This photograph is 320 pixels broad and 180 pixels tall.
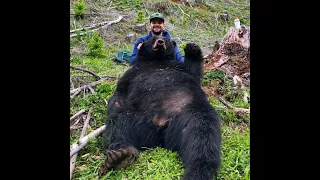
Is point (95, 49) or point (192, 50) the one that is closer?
point (192, 50)

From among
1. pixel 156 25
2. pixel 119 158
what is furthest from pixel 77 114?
pixel 156 25

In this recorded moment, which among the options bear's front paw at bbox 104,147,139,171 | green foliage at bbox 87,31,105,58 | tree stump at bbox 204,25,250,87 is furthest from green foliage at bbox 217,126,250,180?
green foliage at bbox 87,31,105,58

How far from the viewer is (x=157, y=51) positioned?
5.04m

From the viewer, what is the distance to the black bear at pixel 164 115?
331 centimetres

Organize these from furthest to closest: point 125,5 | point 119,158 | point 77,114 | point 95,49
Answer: point 125,5
point 95,49
point 77,114
point 119,158

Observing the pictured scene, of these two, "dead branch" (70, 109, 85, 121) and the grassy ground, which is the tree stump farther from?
"dead branch" (70, 109, 85, 121)

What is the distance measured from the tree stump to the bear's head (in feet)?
5.75

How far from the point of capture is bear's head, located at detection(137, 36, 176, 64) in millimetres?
5000

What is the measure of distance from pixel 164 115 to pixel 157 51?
1.40m

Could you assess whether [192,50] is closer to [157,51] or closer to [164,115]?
[157,51]

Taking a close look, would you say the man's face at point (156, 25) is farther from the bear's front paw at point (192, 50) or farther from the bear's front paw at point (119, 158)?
the bear's front paw at point (119, 158)
